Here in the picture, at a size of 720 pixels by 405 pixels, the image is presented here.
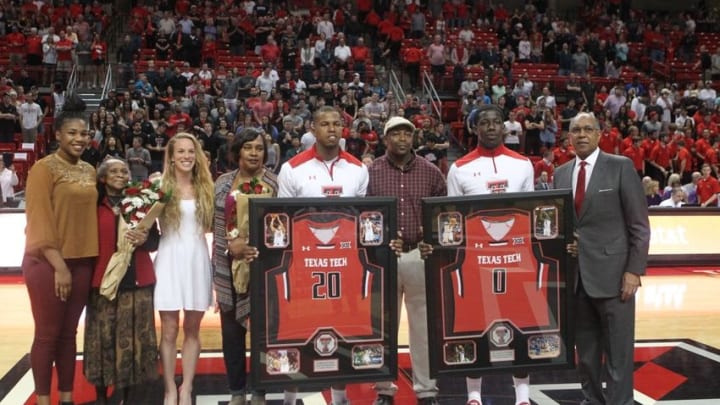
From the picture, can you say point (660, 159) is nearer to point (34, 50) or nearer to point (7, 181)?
point (7, 181)

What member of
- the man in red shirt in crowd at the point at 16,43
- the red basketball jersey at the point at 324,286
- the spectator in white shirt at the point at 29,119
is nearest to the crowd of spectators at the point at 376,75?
the man in red shirt in crowd at the point at 16,43

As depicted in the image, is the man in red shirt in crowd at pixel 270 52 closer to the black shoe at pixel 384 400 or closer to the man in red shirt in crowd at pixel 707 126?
the man in red shirt in crowd at pixel 707 126

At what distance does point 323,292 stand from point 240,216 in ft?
2.20

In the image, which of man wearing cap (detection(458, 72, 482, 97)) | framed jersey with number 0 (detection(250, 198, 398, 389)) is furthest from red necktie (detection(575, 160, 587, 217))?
man wearing cap (detection(458, 72, 482, 97))

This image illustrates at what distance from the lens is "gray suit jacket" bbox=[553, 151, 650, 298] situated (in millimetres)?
5082

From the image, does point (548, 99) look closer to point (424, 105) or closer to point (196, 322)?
point (424, 105)

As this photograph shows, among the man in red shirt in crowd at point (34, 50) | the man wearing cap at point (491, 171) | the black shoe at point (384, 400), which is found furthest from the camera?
the man in red shirt in crowd at point (34, 50)

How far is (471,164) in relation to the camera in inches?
214

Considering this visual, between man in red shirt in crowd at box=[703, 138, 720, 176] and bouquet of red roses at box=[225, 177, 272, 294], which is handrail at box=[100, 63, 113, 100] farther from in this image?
bouquet of red roses at box=[225, 177, 272, 294]

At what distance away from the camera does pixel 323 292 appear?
514 cm

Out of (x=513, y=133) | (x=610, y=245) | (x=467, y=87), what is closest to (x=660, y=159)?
(x=513, y=133)

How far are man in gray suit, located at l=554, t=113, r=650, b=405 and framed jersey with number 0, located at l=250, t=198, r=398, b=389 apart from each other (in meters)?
1.17

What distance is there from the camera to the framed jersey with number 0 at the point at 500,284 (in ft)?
16.9

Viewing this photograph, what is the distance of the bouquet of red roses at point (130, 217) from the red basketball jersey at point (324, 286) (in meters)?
0.80
